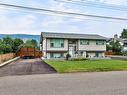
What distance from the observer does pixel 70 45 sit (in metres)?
45.3

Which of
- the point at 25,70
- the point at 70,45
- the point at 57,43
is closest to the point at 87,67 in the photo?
the point at 25,70

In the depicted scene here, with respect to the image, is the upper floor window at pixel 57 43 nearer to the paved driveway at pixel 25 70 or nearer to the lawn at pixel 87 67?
the lawn at pixel 87 67

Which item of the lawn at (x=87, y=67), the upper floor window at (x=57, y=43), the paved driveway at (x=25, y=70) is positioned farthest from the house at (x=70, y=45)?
the paved driveway at (x=25, y=70)

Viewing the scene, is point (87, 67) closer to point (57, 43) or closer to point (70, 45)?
point (57, 43)

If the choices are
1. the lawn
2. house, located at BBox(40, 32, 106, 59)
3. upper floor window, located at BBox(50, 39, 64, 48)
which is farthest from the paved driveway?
upper floor window, located at BBox(50, 39, 64, 48)

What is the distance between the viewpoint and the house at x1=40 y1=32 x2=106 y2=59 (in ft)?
138

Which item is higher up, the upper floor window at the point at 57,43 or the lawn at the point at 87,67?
the upper floor window at the point at 57,43

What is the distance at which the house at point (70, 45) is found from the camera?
4219 cm

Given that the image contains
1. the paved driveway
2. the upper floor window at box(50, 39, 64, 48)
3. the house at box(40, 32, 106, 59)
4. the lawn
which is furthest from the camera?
the upper floor window at box(50, 39, 64, 48)

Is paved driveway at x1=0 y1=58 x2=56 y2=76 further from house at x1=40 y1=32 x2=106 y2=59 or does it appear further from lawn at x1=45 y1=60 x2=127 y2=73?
house at x1=40 y1=32 x2=106 y2=59

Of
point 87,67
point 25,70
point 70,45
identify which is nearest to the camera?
point 25,70

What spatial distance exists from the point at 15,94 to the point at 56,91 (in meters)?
1.75

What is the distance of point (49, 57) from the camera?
4209 cm

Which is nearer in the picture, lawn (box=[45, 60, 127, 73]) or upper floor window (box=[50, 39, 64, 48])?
lawn (box=[45, 60, 127, 73])
